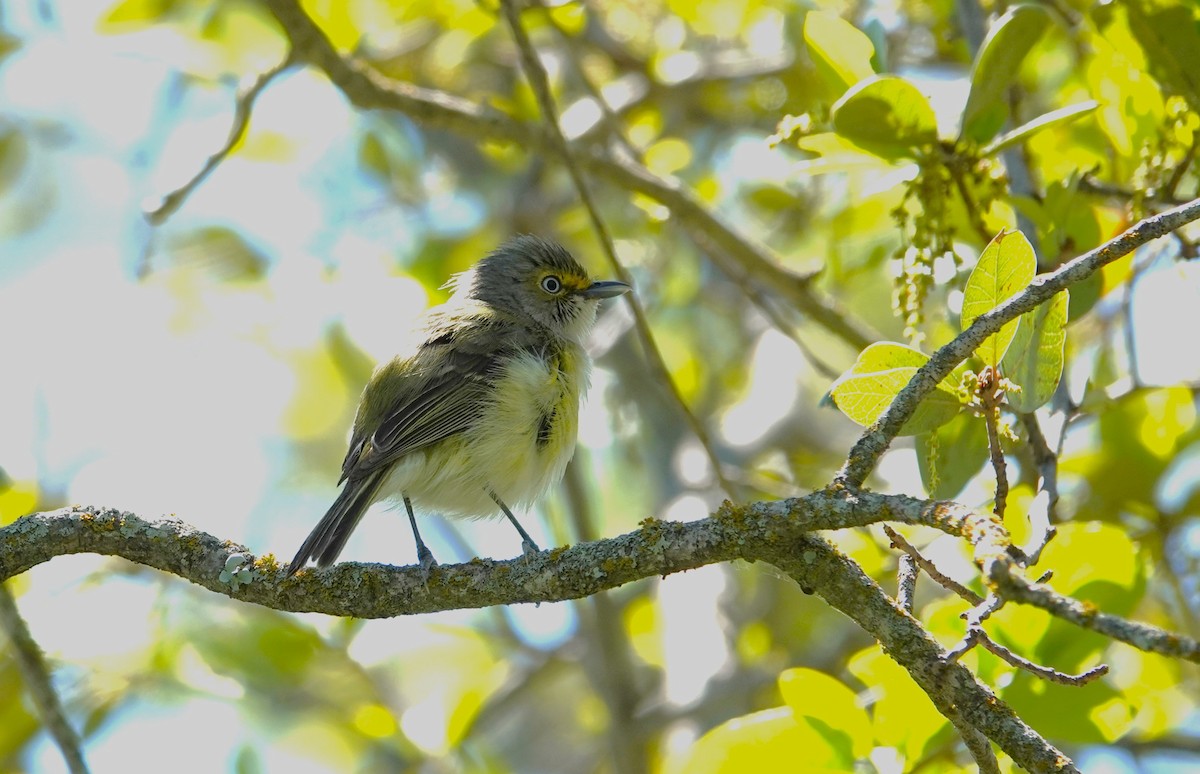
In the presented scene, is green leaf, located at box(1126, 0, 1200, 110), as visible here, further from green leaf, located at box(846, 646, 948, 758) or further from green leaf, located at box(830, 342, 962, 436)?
green leaf, located at box(846, 646, 948, 758)

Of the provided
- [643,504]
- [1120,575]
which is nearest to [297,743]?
[643,504]

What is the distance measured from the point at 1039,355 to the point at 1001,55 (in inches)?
33.6

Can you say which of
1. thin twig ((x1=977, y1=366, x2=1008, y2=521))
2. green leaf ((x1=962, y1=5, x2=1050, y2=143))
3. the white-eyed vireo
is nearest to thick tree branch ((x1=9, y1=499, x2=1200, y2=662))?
thin twig ((x1=977, y1=366, x2=1008, y2=521))

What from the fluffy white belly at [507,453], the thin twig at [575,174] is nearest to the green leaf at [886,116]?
the thin twig at [575,174]

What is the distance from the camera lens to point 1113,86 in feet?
11.3

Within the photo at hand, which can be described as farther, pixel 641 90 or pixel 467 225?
pixel 467 225

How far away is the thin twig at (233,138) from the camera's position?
4.06m

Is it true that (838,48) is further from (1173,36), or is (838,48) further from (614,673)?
(614,673)

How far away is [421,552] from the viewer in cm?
358

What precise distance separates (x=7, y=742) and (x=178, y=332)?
11.9 ft

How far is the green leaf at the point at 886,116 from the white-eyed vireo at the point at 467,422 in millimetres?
1707

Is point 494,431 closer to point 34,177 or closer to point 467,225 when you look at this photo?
point 467,225

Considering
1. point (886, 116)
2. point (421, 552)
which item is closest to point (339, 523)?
point (421, 552)

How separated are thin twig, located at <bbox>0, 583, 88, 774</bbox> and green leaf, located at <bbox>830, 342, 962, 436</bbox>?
2.18m
